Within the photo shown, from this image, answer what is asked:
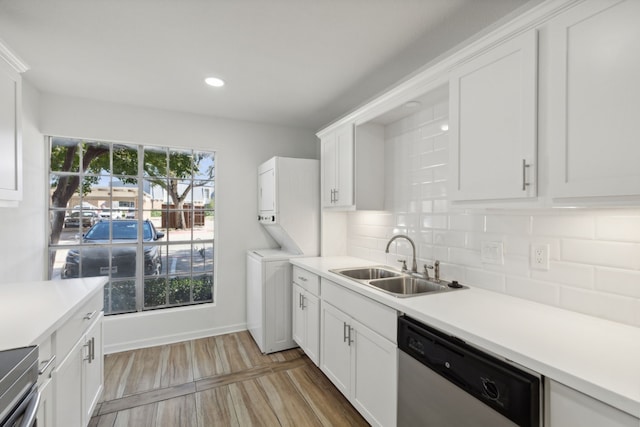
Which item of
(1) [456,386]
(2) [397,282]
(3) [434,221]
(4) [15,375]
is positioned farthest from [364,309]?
(4) [15,375]

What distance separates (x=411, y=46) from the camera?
1.99 metres

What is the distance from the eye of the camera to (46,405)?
1259 millimetres

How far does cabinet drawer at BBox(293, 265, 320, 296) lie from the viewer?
8.23ft

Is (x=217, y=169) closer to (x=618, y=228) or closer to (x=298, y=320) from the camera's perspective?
(x=298, y=320)

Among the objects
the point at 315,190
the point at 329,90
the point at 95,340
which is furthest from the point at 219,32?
the point at 95,340

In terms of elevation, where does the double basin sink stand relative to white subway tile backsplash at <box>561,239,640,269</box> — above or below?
below

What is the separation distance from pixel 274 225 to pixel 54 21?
220 cm

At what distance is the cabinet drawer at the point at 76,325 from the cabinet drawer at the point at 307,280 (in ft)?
4.98

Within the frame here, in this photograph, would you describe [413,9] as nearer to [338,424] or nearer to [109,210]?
[338,424]

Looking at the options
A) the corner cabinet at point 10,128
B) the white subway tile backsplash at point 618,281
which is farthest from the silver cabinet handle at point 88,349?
the white subway tile backsplash at point 618,281

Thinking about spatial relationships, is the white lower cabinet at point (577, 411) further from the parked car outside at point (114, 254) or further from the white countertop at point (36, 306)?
the parked car outside at point (114, 254)

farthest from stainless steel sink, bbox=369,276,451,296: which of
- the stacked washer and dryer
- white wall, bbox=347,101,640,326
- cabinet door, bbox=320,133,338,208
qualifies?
the stacked washer and dryer

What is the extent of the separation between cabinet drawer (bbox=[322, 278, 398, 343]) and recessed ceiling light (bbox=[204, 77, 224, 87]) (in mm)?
1860

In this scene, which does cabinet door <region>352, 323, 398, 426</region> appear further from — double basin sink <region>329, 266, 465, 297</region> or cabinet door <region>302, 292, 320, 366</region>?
cabinet door <region>302, 292, 320, 366</region>
